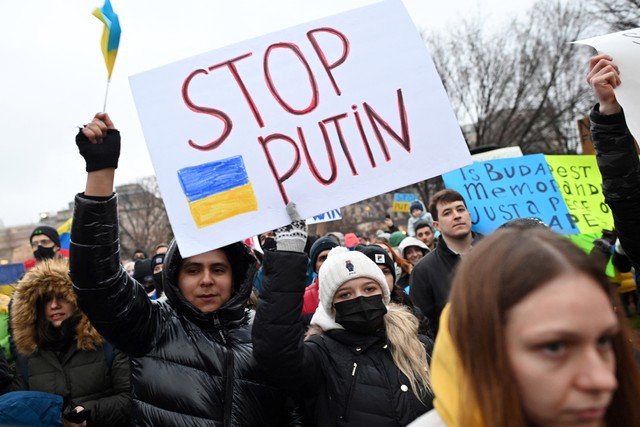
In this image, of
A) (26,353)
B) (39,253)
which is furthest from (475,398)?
(39,253)

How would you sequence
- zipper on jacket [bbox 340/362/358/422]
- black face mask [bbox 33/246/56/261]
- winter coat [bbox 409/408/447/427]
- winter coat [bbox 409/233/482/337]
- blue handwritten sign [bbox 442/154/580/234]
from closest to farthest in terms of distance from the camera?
1. winter coat [bbox 409/408/447/427]
2. zipper on jacket [bbox 340/362/358/422]
3. winter coat [bbox 409/233/482/337]
4. blue handwritten sign [bbox 442/154/580/234]
5. black face mask [bbox 33/246/56/261]

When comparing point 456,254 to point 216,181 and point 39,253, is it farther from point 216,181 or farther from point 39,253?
point 39,253

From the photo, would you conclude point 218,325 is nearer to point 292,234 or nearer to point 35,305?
point 292,234

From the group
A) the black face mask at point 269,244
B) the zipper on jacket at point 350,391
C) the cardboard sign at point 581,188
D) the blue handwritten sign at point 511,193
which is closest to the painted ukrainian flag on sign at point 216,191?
the black face mask at point 269,244

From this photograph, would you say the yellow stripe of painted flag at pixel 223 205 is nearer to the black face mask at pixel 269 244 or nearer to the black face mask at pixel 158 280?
the black face mask at pixel 269 244

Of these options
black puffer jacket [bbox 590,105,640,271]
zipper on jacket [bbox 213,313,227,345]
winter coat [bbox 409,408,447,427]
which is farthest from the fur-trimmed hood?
black puffer jacket [bbox 590,105,640,271]

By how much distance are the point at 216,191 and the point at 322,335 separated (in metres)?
0.87

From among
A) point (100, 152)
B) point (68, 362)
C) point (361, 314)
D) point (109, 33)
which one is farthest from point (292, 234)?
point (68, 362)

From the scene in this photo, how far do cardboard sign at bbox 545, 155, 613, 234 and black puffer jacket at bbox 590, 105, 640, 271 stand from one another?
124 inches

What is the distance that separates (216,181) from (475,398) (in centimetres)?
146

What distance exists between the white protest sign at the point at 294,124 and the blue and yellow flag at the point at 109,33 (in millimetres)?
153

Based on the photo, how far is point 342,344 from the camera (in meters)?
2.60

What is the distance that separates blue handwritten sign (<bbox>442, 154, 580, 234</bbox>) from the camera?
16.9ft

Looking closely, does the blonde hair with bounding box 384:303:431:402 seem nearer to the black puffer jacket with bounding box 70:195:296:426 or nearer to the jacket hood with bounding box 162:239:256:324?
the black puffer jacket with bounding box 70:195:296:426
